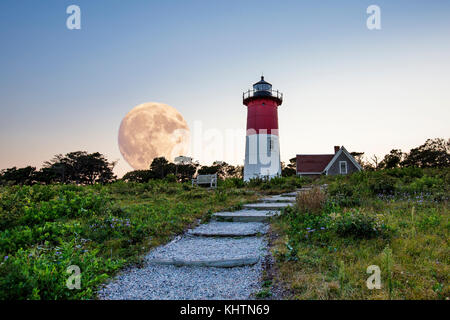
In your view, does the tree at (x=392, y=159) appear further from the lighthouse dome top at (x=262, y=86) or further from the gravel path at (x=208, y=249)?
the gravel path at (x=208, y=249)

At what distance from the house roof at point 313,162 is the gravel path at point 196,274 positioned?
24069 millimetres

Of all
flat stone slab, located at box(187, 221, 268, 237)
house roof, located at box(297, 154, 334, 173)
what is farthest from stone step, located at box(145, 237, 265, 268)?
house roof, located at box(297, 154, 334, 173)

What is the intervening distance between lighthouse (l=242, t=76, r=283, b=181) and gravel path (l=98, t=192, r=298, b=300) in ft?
56.3

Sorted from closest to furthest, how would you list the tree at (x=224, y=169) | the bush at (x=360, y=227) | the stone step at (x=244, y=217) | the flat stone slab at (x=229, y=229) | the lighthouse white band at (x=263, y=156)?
1. the bush at (x=360, y=227)
2. the flat stone slab at (x=229, y=229)
3. the stone step at (x=244, y=217)
4. the lighthouse white band at (x=263, y=156)
5. the tree at (x=224, y=169)

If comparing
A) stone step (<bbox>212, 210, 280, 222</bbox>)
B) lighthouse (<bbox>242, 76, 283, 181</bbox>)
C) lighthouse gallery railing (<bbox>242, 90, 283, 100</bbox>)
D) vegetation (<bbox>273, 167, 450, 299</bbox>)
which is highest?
lighthouse gallery railing (<bbox>242, 90, 283, 100</bbox>)

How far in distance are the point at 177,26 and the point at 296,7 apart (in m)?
4.91

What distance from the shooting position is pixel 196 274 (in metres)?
3.31

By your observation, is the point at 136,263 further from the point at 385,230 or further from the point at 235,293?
the point at 385,230

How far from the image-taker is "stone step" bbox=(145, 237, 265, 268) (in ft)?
11.7

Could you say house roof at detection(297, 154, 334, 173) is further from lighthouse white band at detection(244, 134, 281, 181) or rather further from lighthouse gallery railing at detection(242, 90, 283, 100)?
lighthouse gallery railing at detection(242, 90, 283, 100)

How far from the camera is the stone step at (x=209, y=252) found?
3555 mm

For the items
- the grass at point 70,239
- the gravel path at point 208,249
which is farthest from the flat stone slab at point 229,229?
the grass at point 70,239
